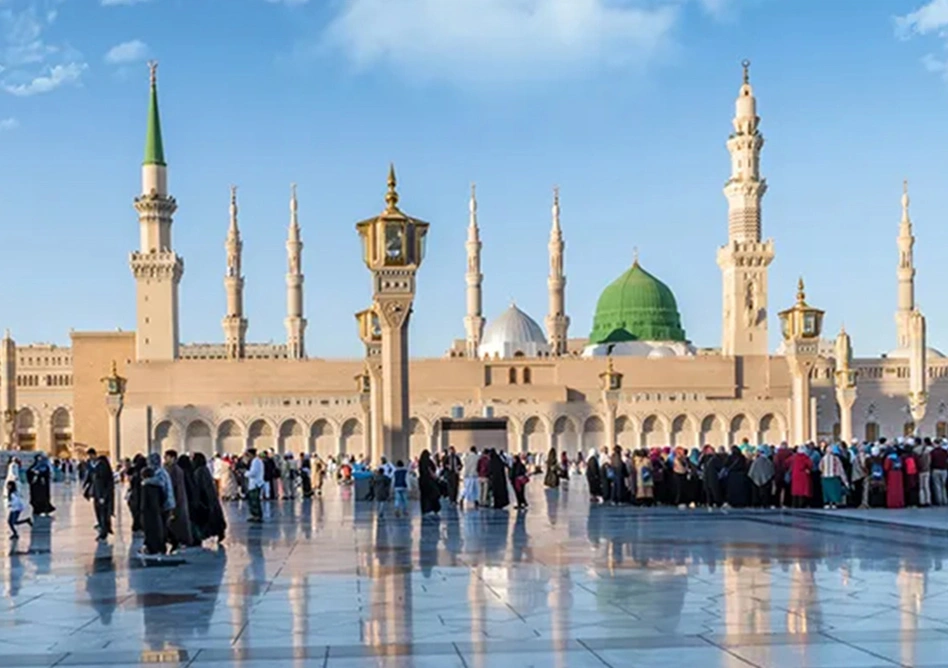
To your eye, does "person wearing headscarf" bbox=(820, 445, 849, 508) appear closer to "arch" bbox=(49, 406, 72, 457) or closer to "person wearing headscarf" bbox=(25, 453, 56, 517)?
"person wearing headscarf" bbox=(25, 453, 56, 517)

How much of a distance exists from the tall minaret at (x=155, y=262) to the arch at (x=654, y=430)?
18652 mm

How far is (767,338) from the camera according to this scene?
57.6 metres

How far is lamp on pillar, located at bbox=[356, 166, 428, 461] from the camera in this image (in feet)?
68.2

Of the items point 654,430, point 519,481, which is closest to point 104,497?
point 519,481

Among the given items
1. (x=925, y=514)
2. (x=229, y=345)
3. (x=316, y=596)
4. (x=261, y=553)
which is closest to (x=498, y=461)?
(x=925, y=514)

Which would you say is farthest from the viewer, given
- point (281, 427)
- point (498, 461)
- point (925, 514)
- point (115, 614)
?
point (281, 427)

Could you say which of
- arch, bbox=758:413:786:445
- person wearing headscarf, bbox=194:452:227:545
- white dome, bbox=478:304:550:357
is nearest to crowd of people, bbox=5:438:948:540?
person wearing headscarf, bbox=194:452:227:545

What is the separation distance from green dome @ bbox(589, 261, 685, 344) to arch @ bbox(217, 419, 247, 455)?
20108 millimetres

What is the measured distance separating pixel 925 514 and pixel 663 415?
4018 cm

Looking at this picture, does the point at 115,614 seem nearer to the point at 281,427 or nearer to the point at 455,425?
the point at 455,425

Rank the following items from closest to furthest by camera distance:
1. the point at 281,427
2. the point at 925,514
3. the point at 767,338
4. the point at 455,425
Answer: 1. the point at 925,514
2. the point at 455,425
3. the point at 281,427
4. the point at 767,338

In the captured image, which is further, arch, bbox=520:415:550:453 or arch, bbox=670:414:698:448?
arch, bbox=670:414:698:448

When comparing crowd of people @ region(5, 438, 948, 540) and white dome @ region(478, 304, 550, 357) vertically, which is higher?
white dome @ region(478, 304, 550, 357)

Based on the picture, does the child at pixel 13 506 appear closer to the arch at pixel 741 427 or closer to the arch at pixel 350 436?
the arch at pixel 350 436
